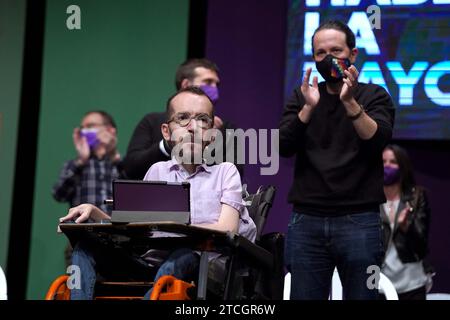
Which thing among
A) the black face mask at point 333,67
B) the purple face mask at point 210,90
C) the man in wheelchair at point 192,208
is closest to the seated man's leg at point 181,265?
the man in wheelchair at point 192,208

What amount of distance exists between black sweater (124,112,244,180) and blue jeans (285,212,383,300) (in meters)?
0.54

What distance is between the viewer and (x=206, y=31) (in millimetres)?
5902

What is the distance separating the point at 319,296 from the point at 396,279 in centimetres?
162

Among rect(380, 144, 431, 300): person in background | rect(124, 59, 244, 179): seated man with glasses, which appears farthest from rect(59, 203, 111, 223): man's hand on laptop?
rect(380, 144, 431, 300): person in background

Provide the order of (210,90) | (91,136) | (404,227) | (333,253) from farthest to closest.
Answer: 1. (91,136)
2. (404,227)
3. (210,90)
4. (333,253)

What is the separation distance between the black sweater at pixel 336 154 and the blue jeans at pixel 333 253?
2.1 inches

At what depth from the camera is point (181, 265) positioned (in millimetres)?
2834

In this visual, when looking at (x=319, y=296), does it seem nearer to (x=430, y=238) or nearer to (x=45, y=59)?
(x=430, y=238)

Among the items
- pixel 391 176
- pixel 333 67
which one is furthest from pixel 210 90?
pixel 391 176

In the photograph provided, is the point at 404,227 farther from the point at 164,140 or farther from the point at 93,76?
the point at 93,76

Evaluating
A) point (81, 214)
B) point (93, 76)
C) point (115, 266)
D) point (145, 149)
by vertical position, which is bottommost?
point (115, 266)

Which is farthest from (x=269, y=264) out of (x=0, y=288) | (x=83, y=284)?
(x=0, y=288)

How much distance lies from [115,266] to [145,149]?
45.2 inches

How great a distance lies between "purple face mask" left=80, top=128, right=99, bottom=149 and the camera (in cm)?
544
